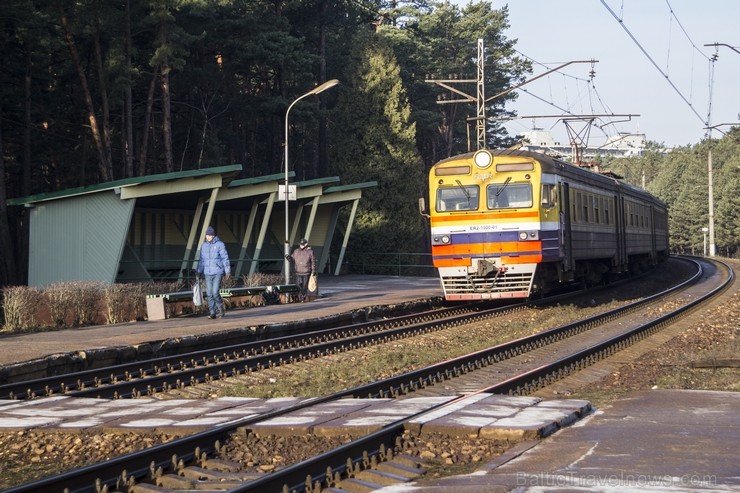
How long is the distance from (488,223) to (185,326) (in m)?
7.03

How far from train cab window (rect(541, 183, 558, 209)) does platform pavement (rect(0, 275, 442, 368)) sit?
4621 millimetres

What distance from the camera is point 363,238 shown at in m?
44.0

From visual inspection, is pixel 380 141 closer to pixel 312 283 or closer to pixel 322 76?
pixel 322 76

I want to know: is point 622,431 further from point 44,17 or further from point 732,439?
point 44,17

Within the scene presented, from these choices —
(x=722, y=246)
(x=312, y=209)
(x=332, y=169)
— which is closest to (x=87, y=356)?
(x=312, y=209)

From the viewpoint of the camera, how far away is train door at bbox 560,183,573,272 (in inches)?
850

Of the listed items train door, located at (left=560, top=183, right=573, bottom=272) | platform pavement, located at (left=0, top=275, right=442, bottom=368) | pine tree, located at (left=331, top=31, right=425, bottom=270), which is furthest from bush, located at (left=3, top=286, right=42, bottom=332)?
pine tree, located at (left=331, top=31, right=425, bottom=270)

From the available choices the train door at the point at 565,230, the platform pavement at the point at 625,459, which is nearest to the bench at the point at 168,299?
the train door at the point at 565,230

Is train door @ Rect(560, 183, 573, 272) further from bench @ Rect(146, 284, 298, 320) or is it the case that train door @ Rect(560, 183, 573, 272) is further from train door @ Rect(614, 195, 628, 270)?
bench @ Rect(146, 284, 298, 320)

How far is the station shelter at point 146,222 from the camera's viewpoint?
25.6m

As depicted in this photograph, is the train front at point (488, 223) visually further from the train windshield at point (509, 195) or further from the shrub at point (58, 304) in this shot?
the shrub at point (58, 304)

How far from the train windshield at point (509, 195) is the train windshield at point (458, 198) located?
0.36 meters

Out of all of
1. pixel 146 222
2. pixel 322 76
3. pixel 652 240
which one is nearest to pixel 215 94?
pixel 322 76

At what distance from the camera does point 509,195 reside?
2091cm
